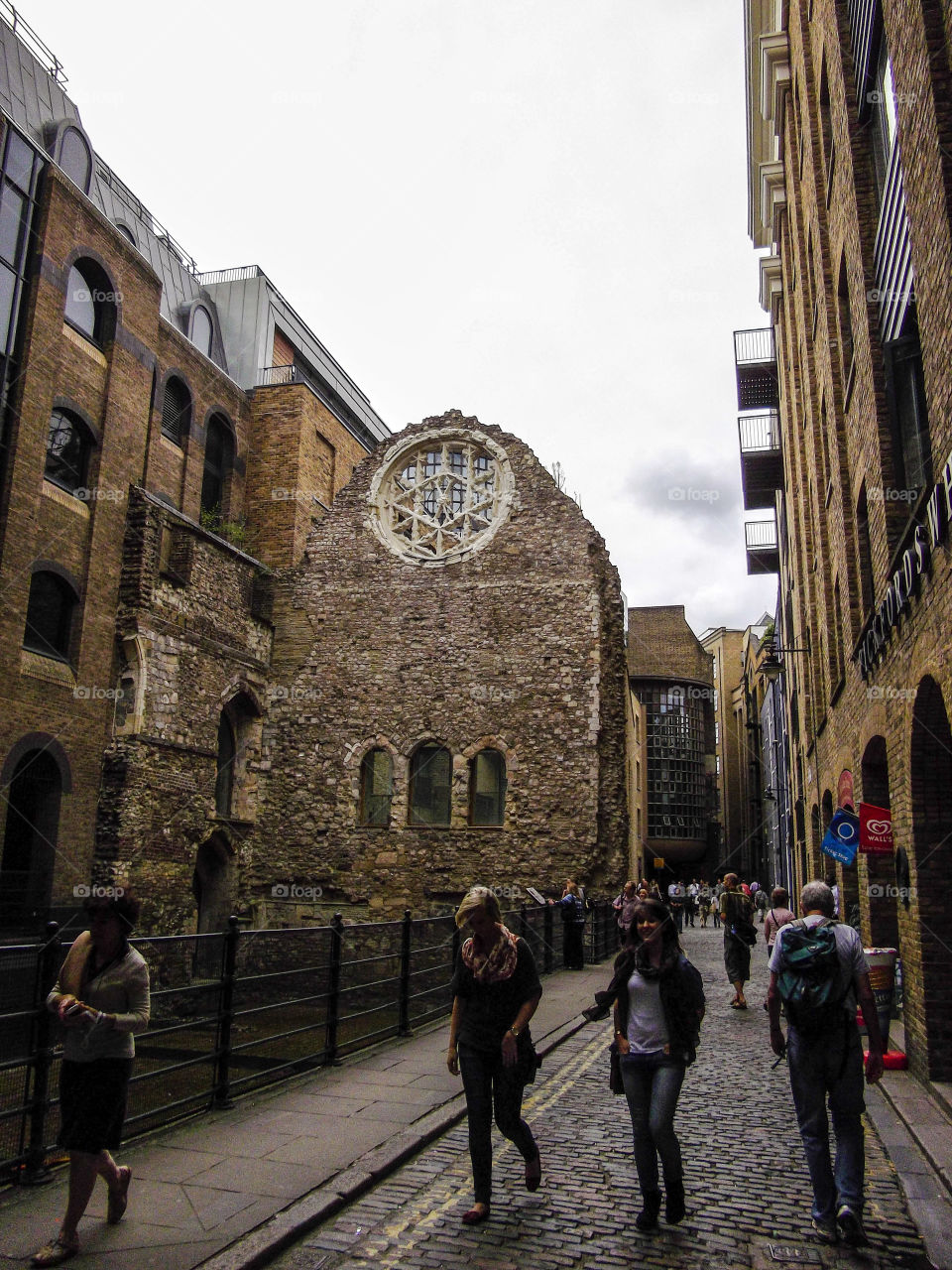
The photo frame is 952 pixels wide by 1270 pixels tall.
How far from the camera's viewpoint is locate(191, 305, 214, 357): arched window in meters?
26.1

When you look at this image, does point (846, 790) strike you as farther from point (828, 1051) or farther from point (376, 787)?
point (376, 787)

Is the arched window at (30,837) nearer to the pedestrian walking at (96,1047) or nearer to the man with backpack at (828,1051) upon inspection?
the pedestrian walking at (96,1047)

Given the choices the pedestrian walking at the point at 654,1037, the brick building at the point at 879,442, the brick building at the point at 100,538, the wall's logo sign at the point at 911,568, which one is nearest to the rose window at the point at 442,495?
the brick building at the point at 100,538

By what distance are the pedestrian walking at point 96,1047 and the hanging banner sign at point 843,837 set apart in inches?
319

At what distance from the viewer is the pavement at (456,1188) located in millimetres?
4504

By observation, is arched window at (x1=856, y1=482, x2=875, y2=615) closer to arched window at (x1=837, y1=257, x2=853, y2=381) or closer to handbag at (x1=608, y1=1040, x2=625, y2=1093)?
arched window at (x1=837, y1=257, x2=853, y2=381)

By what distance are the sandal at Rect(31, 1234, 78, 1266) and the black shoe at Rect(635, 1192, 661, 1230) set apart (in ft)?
8.89

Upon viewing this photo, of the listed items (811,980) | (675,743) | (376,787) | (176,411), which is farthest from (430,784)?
(675,743)

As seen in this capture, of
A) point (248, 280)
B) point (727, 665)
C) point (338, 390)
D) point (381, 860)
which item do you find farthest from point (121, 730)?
point (727, 665)

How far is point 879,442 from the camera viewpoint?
32.0 ft

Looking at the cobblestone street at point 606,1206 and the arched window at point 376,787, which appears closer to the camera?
the cobblestone street at point 606,1206

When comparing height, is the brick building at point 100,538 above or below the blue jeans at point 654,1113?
above

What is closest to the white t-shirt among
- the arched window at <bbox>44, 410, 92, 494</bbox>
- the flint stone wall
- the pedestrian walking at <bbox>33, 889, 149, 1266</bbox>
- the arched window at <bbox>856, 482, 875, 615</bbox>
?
the pedestrian walking at <bbox>33, 889, 149, 1266</bbox>

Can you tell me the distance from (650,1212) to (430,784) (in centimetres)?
1558
